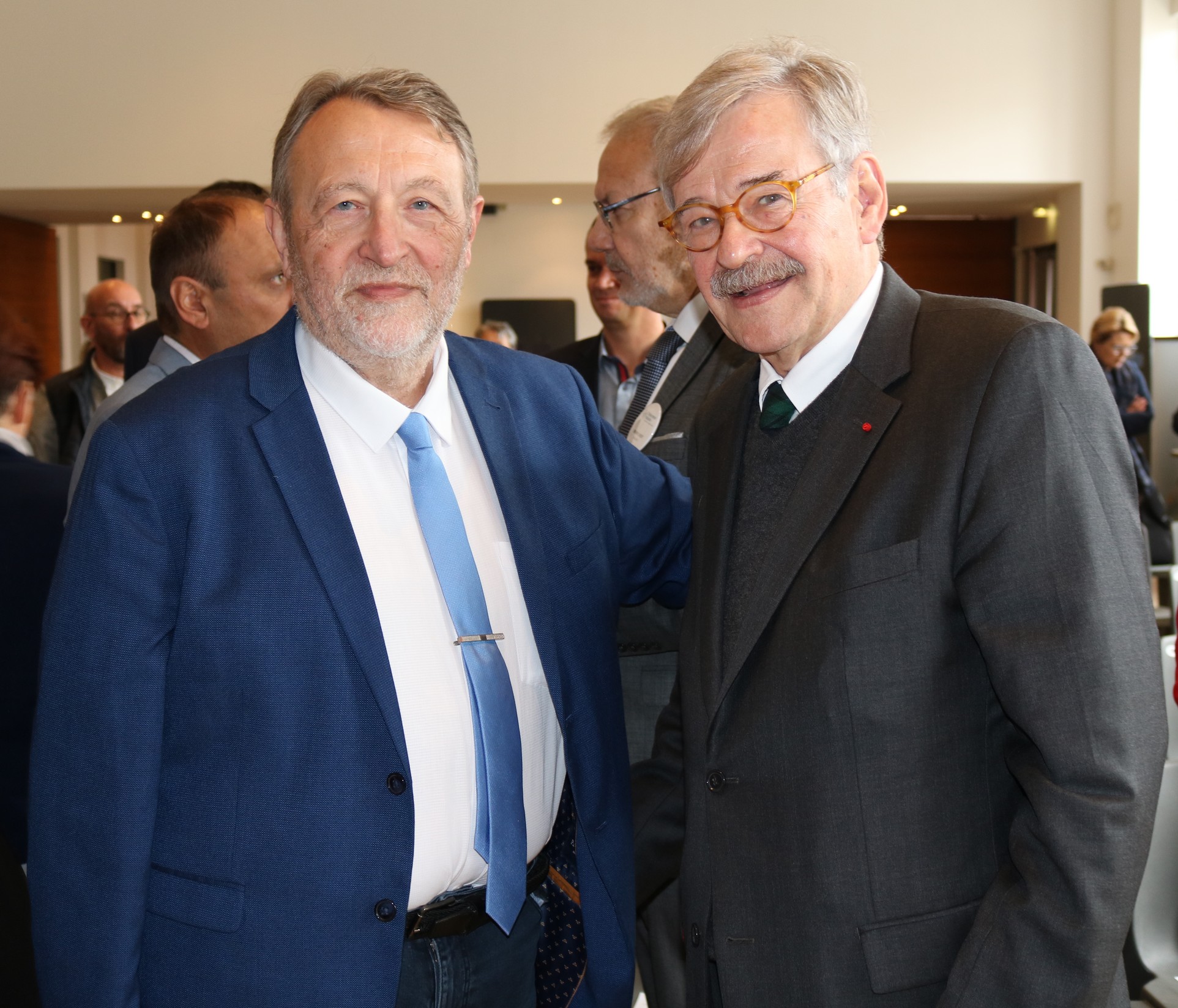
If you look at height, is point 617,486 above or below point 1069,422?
below

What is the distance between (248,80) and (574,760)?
974 centimetres

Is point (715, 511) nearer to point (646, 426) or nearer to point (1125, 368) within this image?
point (646, 426)

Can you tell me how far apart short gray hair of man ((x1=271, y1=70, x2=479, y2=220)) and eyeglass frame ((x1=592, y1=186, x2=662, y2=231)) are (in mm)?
838

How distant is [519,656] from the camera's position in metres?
1.71

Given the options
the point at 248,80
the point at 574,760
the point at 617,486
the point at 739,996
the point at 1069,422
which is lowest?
the point at 739,996

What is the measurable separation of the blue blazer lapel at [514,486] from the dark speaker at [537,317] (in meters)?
11.3

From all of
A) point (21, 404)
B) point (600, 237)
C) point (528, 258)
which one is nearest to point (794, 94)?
point (600, 237)

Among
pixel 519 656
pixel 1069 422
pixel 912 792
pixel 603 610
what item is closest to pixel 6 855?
pixel 519 656

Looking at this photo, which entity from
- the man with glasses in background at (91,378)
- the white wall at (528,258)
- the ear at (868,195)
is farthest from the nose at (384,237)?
the white wall at (528,258)

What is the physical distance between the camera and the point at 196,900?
1.44m

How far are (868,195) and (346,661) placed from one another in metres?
1.03

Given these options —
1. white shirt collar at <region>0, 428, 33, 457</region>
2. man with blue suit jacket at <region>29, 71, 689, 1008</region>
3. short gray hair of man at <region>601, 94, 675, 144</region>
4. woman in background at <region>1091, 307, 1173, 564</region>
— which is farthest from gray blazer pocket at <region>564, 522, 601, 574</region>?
woman in background at <region>1091, 307, 1173, 564</region>

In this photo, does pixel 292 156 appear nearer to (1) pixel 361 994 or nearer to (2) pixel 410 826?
(2) pixel 410 826

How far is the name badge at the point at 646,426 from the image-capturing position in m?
2.42
